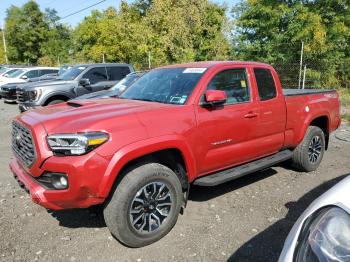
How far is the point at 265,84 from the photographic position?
16.7 ft

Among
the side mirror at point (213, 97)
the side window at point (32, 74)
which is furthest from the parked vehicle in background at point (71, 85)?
the side mirror at point (213, 97)

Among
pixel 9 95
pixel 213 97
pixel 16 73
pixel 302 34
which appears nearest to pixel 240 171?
pixel 213 97

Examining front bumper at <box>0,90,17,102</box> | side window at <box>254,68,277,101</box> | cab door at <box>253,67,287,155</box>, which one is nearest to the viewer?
cab door at <box>253,67,287,155</box>

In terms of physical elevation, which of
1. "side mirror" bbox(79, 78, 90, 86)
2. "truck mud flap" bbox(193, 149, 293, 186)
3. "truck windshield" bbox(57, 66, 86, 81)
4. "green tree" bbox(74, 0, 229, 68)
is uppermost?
"green tree" bbox(74, 0, 229, 68)

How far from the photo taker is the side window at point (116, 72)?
12.4 metres

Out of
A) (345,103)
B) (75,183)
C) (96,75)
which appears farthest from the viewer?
(345,103)

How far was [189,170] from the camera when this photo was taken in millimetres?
3973

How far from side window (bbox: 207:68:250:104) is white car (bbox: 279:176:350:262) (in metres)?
2.42

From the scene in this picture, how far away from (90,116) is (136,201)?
96 centimetres

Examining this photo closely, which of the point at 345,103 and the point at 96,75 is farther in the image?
the point at 345,103

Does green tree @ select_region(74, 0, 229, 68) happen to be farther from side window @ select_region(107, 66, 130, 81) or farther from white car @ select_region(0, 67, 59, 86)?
side window @ select_region(107, 66, 130, 81)

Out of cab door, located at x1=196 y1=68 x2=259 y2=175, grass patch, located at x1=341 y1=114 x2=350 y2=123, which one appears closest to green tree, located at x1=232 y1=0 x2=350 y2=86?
grass patch, located at x1=341 y1=114 x2=350 y2=123

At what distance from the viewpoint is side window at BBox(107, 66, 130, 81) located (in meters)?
12.4

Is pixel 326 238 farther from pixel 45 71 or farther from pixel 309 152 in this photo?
pixel 45 71
